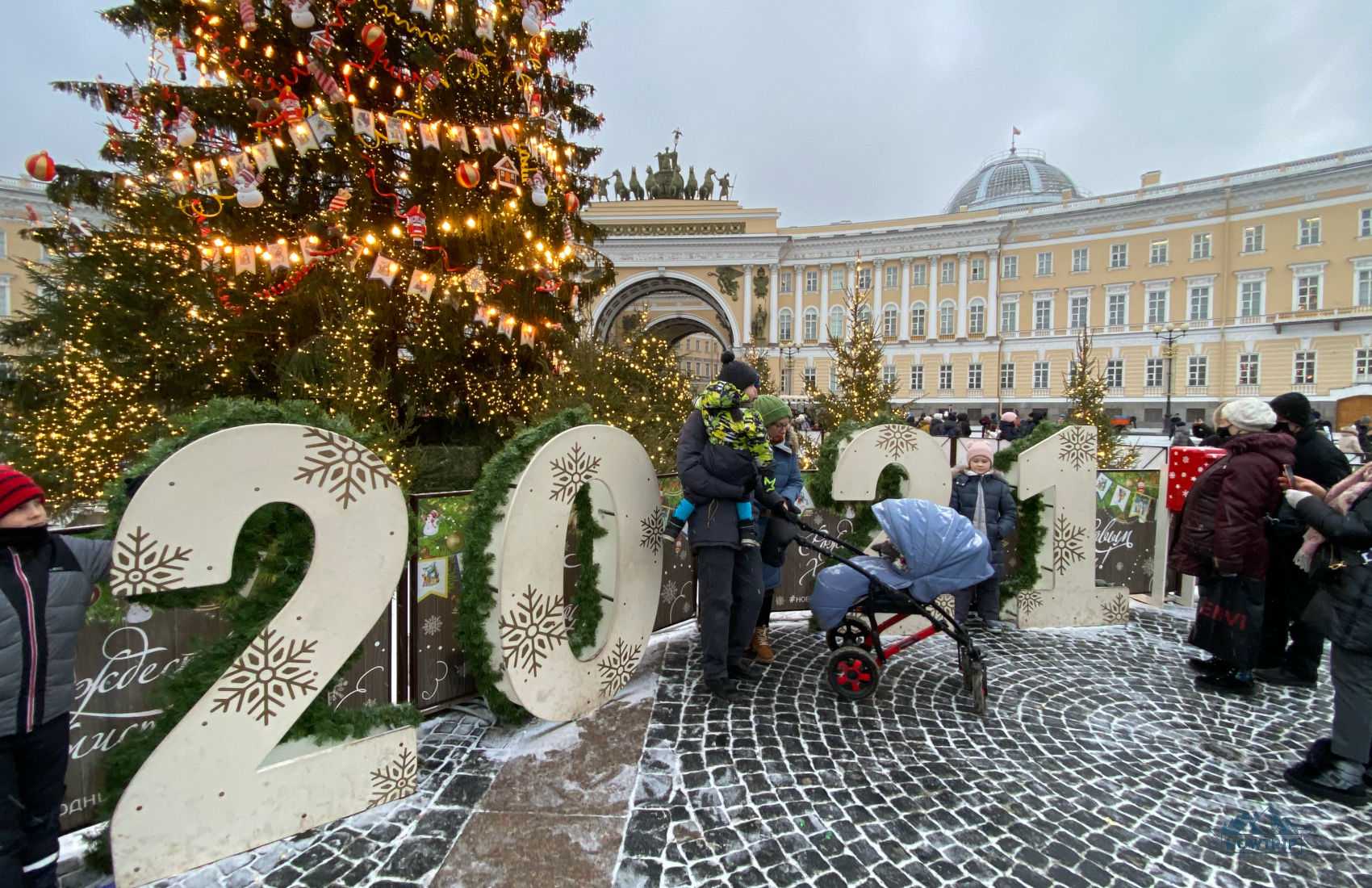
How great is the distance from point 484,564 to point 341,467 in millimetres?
888

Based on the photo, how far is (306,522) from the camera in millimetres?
2838

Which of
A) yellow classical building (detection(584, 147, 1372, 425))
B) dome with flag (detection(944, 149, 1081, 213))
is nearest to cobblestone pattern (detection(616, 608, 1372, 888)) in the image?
yellow classical building (detection(584, 147, 1372, 425))

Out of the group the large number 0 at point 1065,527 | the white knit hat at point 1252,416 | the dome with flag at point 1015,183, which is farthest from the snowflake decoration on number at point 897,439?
the dome with flag at point 1015,183

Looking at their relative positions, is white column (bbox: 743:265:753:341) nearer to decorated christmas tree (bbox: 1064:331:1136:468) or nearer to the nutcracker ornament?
decorated christmas tree (bbox: 1064:331:1136:468)

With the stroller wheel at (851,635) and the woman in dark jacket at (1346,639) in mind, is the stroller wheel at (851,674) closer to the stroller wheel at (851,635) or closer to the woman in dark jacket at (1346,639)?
the stroller wheel at (851,635)

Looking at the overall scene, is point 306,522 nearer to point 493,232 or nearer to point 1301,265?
point 493,232

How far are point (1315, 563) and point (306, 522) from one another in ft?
17.8

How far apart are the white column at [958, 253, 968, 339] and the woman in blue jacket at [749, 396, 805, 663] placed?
4527 cm

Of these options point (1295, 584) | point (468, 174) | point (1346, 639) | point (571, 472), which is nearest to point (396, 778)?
point (571, 472)

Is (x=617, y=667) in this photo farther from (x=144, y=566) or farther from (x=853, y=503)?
(x=853, y=503)

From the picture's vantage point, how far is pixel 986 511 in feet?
17.5

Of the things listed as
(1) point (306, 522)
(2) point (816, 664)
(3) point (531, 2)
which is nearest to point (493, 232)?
(3) point (531, 2)

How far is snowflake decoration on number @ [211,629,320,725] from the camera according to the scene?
2514mm

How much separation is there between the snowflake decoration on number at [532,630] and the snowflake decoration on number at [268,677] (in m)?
0.91
